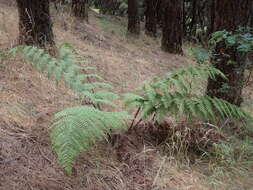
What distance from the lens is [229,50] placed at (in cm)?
331

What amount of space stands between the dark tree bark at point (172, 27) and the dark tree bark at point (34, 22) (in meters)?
4.39

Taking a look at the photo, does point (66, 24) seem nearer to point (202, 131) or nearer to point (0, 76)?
point (0, 76)

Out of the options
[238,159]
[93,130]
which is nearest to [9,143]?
[93,130]

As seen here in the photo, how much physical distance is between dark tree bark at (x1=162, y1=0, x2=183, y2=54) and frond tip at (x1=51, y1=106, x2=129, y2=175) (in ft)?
19.3

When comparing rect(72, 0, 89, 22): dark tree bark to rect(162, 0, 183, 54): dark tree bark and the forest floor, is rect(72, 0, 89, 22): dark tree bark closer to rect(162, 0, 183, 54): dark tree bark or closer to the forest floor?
rect(162, 0, 183, 54): dark tree bark

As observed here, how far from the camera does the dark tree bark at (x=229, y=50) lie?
332 cm

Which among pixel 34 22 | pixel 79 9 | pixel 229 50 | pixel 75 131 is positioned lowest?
pixel 75 131

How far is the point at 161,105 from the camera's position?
8.11 feet

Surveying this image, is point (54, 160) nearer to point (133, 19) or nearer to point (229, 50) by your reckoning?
point (229, 50)

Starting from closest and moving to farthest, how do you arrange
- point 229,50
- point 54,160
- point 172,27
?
point 54,160, point 229,50, point 172,27

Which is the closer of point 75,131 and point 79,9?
point 75,131

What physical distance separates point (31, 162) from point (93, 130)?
0.51 m

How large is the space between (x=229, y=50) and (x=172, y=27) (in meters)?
4.45

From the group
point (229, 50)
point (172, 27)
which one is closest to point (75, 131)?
point (229, 50)
